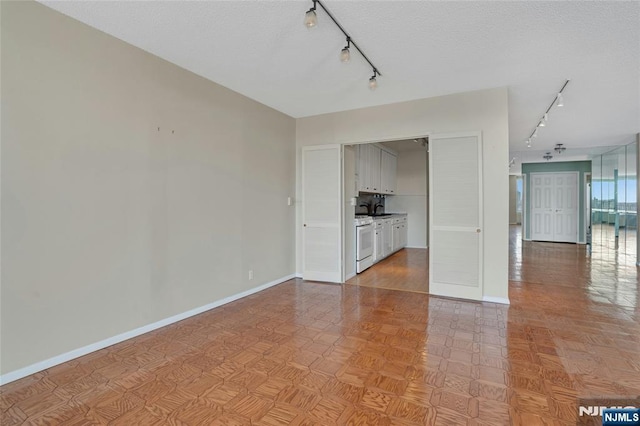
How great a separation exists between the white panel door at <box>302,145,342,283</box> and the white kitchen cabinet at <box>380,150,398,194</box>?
261cm

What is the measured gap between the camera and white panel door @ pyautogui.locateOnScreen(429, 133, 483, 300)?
12.6 ft

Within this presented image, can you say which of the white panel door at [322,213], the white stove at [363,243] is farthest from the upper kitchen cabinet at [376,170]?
the white panel door at [322,213]

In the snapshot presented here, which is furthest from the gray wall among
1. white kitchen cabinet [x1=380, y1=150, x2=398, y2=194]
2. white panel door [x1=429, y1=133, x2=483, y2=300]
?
white kitchen cabinet [x1=380, y1=150, x2=398, y2=194]

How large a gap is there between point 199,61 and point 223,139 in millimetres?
912

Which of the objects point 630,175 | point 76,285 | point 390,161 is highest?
point 390,161

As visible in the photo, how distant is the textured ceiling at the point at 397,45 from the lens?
2.29m

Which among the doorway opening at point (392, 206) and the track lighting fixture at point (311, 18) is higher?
the track lighting fixture at point (311, 18)

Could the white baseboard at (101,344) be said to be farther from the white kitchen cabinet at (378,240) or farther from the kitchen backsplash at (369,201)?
the kitchen backsplash at (369,201)

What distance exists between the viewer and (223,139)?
3787mm

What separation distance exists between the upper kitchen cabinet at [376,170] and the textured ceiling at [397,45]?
5.71 ft

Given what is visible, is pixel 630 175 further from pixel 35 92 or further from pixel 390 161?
pixel 35 92

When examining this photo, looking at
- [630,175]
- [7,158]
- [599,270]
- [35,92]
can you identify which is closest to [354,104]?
[35,92]

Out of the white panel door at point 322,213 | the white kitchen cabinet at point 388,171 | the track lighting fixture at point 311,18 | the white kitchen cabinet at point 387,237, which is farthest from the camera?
the white kitchen cabinet at point 388,171

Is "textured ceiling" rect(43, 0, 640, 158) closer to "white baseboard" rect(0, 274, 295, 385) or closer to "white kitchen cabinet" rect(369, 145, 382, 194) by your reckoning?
"white kitchen cabinet" rect(369, 145, 382, 194)
